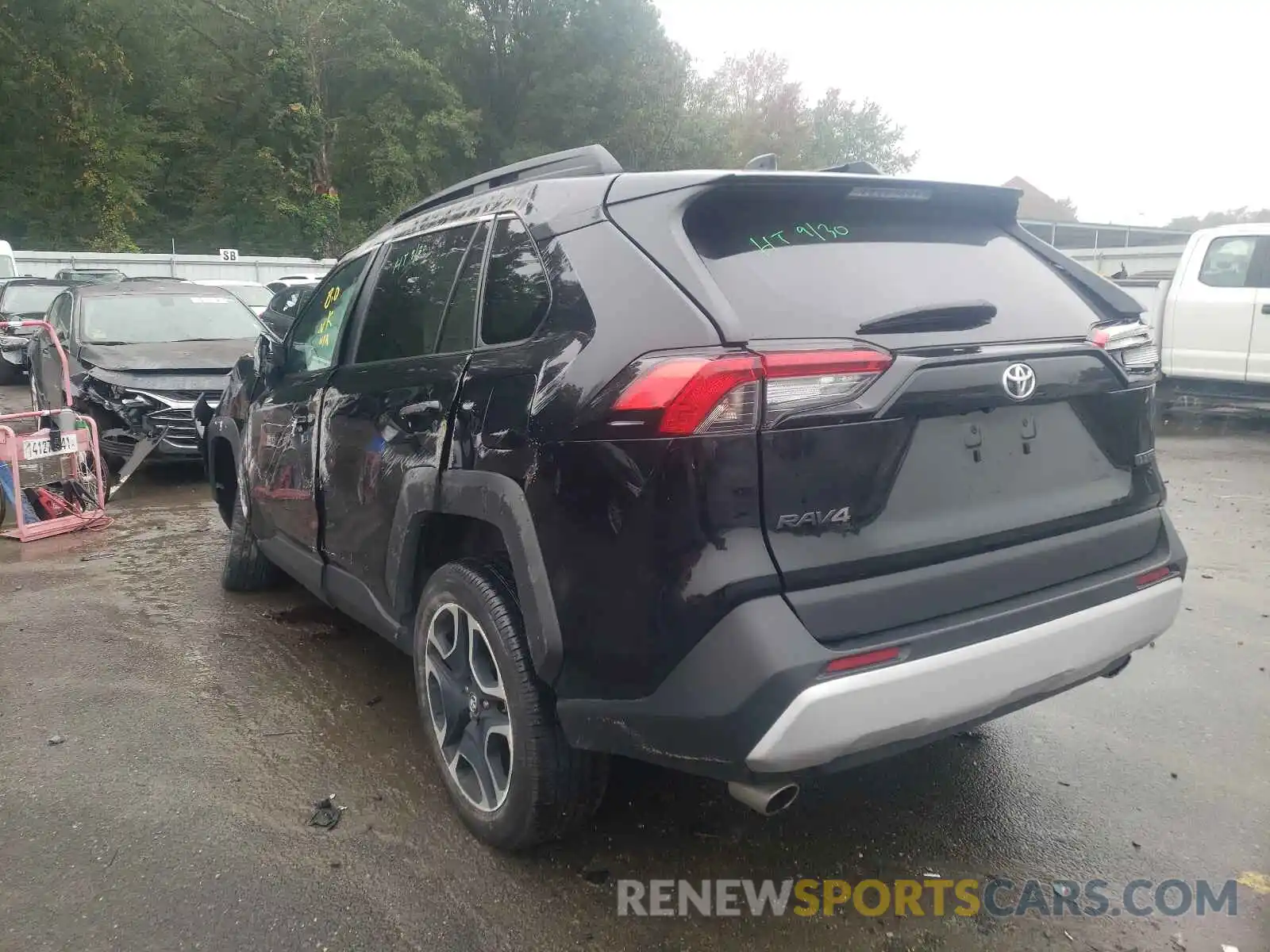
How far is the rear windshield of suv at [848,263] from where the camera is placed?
7.15 feet

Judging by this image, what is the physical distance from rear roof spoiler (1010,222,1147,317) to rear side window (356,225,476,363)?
170 cm

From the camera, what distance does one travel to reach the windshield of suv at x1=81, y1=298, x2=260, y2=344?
29.2 feet

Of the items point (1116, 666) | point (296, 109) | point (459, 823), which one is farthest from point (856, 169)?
point (296, 109)

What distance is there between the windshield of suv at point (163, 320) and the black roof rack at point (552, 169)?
6749mm

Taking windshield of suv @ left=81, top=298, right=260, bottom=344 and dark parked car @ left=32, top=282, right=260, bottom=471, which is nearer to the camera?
dark parked car @ left=32, top=282, right=260, bottom=471

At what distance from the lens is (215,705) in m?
3.65

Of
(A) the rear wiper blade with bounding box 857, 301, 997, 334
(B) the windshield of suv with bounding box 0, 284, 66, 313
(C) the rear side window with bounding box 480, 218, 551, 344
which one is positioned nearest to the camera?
(A) the rear wiper blade with bounding box 857, 301, 997, 334

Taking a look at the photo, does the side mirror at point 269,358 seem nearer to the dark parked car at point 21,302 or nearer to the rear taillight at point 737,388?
the rear taillight at point 737,388

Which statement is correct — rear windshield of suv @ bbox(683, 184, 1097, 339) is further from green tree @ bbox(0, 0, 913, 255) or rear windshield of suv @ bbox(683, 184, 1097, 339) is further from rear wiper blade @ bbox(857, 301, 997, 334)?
green tree @ bbox(0, 0, 913, 255)

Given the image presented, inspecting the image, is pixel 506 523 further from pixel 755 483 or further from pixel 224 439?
pixel 224 439

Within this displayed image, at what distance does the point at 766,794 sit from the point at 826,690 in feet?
1.13

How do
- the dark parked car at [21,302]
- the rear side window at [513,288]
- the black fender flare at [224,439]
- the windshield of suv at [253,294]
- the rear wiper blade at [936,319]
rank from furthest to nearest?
the windshield of suv at [253,294], the dark parked car at [21,302], the black fender flare at [224,439], the rear side window at [513,288], the rear wiper blade at [936,319]

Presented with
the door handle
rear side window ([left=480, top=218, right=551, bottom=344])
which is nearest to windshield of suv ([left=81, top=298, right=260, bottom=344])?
the door handle

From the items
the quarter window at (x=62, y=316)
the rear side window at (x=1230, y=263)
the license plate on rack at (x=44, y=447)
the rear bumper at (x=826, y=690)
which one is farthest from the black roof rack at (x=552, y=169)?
the rear side window at (x=1230, y=263)
